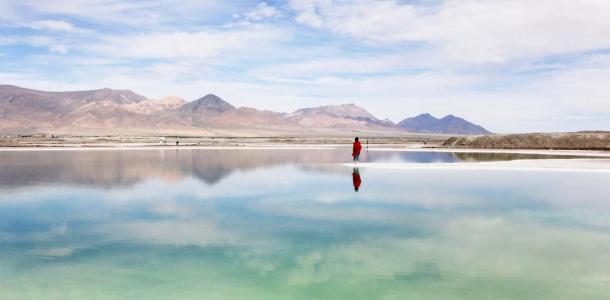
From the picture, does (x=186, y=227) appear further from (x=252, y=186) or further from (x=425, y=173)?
(x=425, y=173)

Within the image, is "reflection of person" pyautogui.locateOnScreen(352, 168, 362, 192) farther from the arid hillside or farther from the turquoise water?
the arid hillside

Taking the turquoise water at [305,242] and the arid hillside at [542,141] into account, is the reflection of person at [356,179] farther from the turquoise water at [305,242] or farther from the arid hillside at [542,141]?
the arid hillside at [542,141]

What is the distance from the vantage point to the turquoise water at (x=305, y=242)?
27.0 feet

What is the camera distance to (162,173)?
27.1 m

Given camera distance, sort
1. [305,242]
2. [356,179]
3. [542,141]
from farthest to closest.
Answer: [542,141]
[356,179]
[305,242]

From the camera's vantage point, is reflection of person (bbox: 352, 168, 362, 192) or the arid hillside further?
the arid hillside

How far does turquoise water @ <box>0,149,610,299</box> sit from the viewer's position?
27.0ft

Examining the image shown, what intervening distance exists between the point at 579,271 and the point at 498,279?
165 centimetres

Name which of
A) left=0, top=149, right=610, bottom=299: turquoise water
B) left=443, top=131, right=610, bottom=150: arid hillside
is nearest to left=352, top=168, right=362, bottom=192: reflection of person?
left=0, top=149, right=610, bottom=299: turquoise water

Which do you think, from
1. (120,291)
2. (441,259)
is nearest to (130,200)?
(120,291)

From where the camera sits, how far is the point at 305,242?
1112cm

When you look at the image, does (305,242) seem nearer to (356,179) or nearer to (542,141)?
(356,179)

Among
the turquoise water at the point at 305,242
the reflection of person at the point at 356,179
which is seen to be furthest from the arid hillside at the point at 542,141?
the turquoise water at the point at 305,242

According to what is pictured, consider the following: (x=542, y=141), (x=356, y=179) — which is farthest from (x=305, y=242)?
(x=542, y=141)
